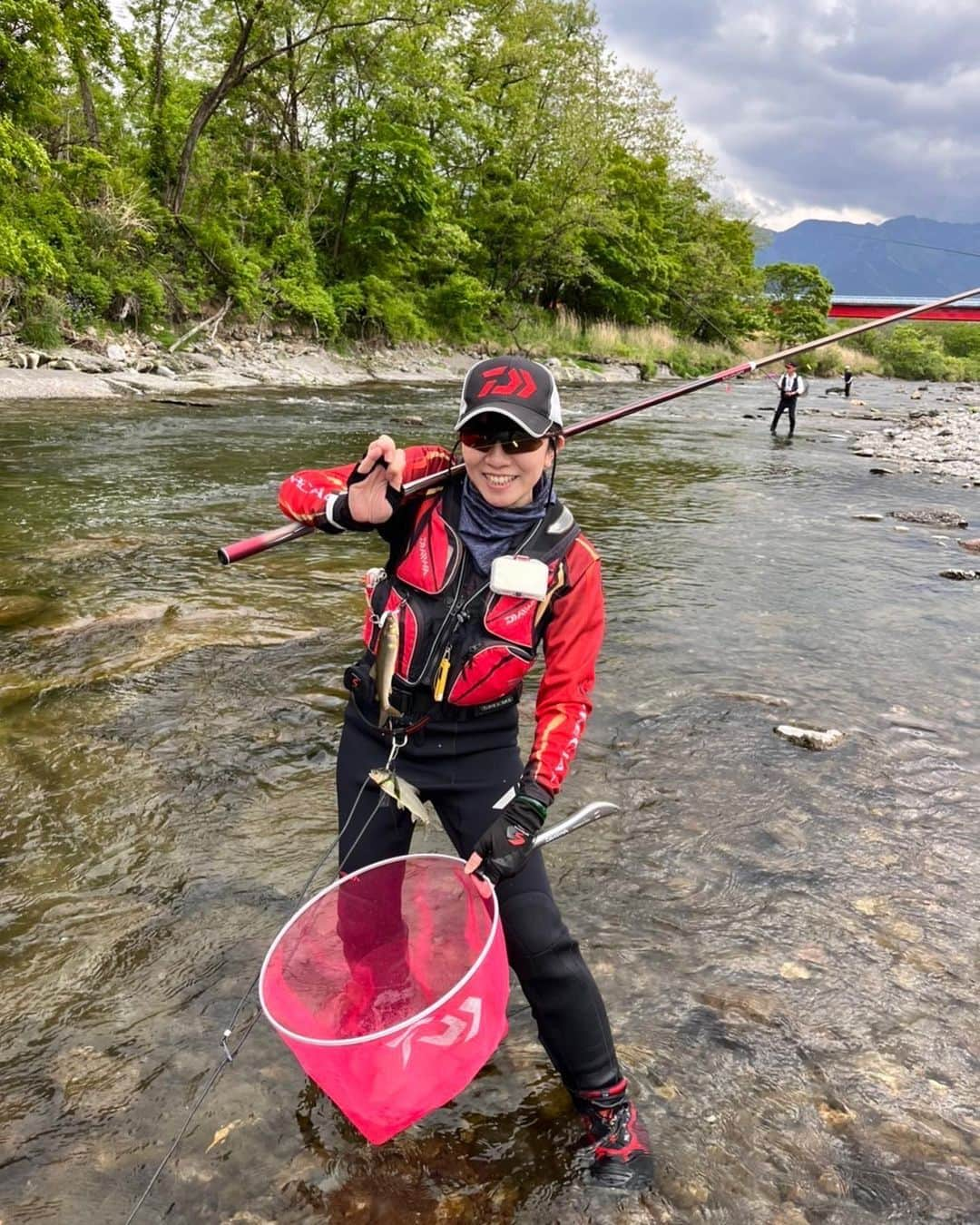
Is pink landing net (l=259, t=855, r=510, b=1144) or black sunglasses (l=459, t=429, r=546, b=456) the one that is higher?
black sunglasses (l=459, t=429, r=546, b=456)

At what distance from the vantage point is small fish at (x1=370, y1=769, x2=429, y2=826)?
258cm

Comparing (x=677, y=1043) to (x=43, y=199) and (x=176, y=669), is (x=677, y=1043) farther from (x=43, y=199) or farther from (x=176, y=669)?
(x=43, y=199)

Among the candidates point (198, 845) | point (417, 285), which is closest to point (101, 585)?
point (198, 845)

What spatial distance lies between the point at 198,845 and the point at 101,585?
4.34m

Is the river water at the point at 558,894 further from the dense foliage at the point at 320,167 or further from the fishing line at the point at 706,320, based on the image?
the fishing line at the point at 706,320

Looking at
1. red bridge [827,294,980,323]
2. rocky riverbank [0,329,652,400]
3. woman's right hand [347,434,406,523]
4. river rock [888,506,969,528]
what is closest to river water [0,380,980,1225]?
woman's right hand [347,434,406,523]

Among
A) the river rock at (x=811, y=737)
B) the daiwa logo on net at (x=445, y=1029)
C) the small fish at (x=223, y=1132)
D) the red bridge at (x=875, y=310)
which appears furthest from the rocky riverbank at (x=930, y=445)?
the red bridge at (x=875, y=310)

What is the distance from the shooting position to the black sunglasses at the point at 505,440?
263cm

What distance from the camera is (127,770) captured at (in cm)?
476

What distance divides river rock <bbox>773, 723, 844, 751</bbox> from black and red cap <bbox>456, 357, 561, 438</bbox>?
363 centimetres

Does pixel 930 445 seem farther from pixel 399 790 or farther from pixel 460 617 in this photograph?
pixel 399 790

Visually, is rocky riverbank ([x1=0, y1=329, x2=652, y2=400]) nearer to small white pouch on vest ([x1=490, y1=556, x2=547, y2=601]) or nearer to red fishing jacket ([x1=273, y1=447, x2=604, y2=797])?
red fishing jacket ([x1=273, y1=447, x2=604, y2=797])

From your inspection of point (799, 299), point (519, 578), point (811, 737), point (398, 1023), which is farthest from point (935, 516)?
point (799, 299)

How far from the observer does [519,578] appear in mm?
2590
